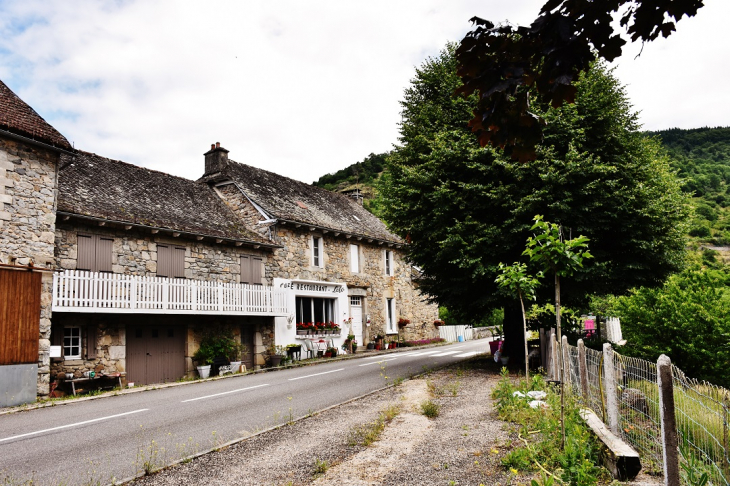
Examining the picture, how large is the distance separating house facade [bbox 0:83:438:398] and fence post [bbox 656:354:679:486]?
13.3 metres

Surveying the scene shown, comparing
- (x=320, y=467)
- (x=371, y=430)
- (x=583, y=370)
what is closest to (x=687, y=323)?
A: (x=583, y=370)

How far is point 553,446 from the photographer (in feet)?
18.7

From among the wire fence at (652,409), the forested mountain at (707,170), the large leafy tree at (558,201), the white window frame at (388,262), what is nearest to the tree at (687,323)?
the large leafy tree at (558,201)

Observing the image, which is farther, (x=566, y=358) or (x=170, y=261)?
(x=170, y=261)

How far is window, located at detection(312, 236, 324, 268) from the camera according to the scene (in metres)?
23.7

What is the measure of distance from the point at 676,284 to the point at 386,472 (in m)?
12.0

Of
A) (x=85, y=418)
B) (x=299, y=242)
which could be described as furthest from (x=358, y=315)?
(x=85, y=418)

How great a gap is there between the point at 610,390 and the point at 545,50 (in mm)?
4407

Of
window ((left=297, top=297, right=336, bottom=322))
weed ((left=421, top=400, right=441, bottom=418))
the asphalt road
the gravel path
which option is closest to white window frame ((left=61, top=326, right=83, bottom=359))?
the asphalt road

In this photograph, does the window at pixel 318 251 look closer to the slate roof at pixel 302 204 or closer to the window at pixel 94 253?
the slate roof at pixel 302 204

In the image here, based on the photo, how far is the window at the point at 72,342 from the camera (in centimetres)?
1477

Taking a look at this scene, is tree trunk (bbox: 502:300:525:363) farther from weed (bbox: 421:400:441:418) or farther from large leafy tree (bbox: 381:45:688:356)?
weed (bbox: 421:400:441:418)

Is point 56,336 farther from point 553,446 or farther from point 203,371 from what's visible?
point 553,446

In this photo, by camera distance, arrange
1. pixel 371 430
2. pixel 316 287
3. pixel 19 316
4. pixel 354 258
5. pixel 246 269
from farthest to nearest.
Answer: pixel 354 258 < pixel 316 287 < pixel 246 269 < pixel 19 316 < pixel 371 430
